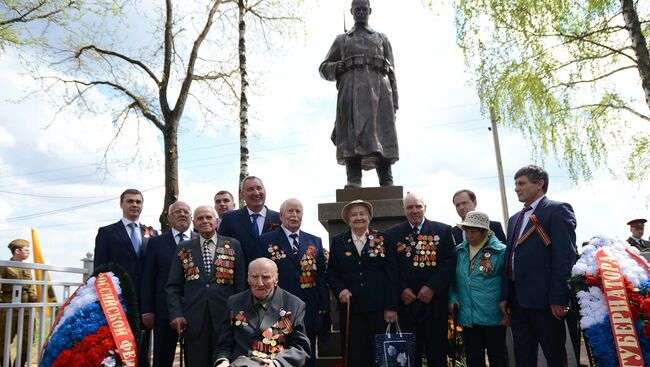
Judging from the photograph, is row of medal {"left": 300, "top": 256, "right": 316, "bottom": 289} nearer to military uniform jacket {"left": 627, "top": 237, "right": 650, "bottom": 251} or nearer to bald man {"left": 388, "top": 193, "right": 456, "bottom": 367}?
bald man {"left": 388, "top": 193, "right": 456, "bottom": 367}

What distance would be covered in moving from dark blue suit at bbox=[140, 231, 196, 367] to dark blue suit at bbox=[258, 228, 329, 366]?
97cm

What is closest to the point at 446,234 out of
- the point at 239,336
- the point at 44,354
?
the point at 239,336

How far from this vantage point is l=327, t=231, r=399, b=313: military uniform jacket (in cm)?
446

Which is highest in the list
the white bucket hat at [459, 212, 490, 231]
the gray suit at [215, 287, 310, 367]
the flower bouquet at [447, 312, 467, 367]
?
the white bucket hat at [459, 212, 490, 231]

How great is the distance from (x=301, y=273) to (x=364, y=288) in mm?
585

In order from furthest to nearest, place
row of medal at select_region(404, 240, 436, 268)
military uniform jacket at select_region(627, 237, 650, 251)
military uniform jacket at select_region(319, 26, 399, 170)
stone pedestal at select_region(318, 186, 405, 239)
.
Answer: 1. military uniform jacket at select_region(627, 237, 650, 251)
2. military uniform jacket at select_region(319, 26, 399, 170)
3. stone pedestal at select_region(318, 186, 405, 239)
4. row of medal at select_region(404, 240, 436, 268)

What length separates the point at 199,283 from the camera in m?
4.43

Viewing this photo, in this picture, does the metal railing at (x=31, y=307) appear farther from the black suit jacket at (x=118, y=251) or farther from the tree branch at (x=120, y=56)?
the tree branch at (x=120, y=56)

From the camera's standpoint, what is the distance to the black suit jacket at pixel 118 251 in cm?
514

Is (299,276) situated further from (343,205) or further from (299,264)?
(343,205)

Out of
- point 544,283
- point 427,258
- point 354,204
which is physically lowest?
point 544,283

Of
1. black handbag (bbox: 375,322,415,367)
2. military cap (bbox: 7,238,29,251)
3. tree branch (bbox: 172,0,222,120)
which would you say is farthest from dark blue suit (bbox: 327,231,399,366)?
tree branch (bbox: 172,0,222,120)

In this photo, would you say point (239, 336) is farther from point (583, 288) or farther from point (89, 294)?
point (583, 288)

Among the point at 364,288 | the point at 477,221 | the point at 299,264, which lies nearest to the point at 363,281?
the point at 364,288
